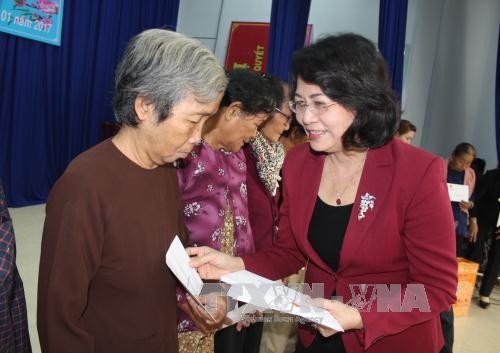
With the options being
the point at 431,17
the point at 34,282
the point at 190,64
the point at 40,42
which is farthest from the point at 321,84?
the point at 431,17

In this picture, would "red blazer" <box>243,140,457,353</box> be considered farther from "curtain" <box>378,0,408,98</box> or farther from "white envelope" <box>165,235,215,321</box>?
"curtain" <box>378,0,408,98</box>

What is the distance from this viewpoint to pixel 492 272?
4.06 m

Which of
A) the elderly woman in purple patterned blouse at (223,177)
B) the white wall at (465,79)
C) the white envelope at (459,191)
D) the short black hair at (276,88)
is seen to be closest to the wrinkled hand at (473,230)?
the white envelope at (459,191)

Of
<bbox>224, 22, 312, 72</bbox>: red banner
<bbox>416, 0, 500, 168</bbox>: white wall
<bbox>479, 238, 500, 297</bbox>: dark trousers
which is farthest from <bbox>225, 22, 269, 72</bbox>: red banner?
<bbox>479, 238, 500, 297</bbox>: dark trousers

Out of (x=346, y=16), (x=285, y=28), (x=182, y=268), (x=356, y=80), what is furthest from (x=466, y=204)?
(x=182, y=268)

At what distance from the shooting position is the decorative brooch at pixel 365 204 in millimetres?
1169

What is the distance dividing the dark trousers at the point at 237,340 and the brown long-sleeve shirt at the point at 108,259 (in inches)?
31.2

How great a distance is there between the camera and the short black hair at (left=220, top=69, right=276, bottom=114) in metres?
1.75

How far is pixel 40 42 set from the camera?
5.05 metres

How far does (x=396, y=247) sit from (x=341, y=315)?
23cm

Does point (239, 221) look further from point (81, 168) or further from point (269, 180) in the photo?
point (81, 168)

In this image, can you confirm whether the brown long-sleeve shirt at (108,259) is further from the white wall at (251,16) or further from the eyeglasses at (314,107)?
the white wall at (251,16)

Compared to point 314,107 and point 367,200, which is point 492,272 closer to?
point 367,200

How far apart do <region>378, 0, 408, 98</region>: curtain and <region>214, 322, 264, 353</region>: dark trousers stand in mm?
3873
